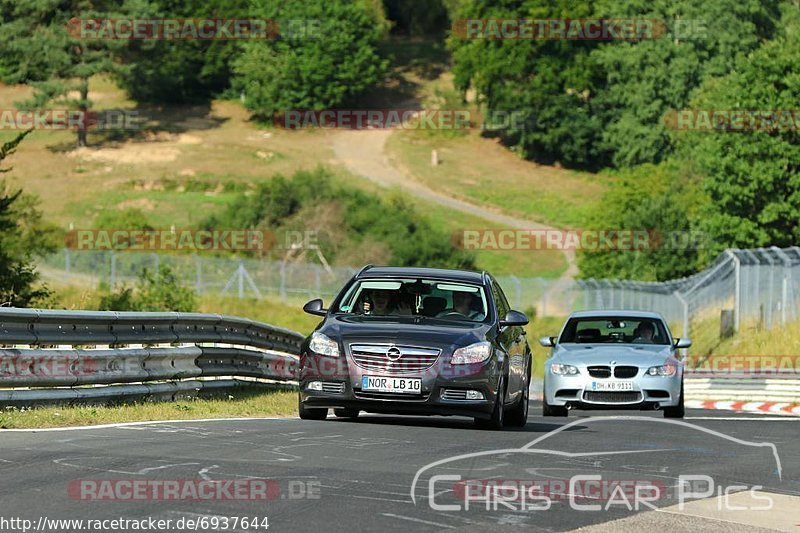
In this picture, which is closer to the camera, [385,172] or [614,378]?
[614,378]

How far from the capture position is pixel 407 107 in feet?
414

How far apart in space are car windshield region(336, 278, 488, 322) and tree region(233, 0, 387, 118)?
103m

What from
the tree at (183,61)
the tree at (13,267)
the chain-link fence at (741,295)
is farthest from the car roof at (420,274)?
the tree at (183,61)

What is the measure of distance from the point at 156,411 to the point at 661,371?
23.1 feet

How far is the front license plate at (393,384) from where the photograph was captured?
15.1 metres

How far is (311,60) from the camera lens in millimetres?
120000

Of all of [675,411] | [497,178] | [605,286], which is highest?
[497,178]

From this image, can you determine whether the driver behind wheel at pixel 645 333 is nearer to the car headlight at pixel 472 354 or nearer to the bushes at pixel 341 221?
the car headlight at pixel 472 354

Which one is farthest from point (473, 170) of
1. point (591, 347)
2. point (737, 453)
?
point (737, 453)

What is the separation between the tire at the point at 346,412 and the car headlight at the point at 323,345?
1.87ft

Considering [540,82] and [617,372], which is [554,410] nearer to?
[617,372]

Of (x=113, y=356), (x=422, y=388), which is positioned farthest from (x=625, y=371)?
(x=113, y=356)

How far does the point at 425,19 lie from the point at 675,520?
136873 millimetres

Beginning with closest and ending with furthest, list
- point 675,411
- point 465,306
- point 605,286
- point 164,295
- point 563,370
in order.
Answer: point 465,306 < point 563,370 < point 675,411 < point 164,295 < point 605,286
